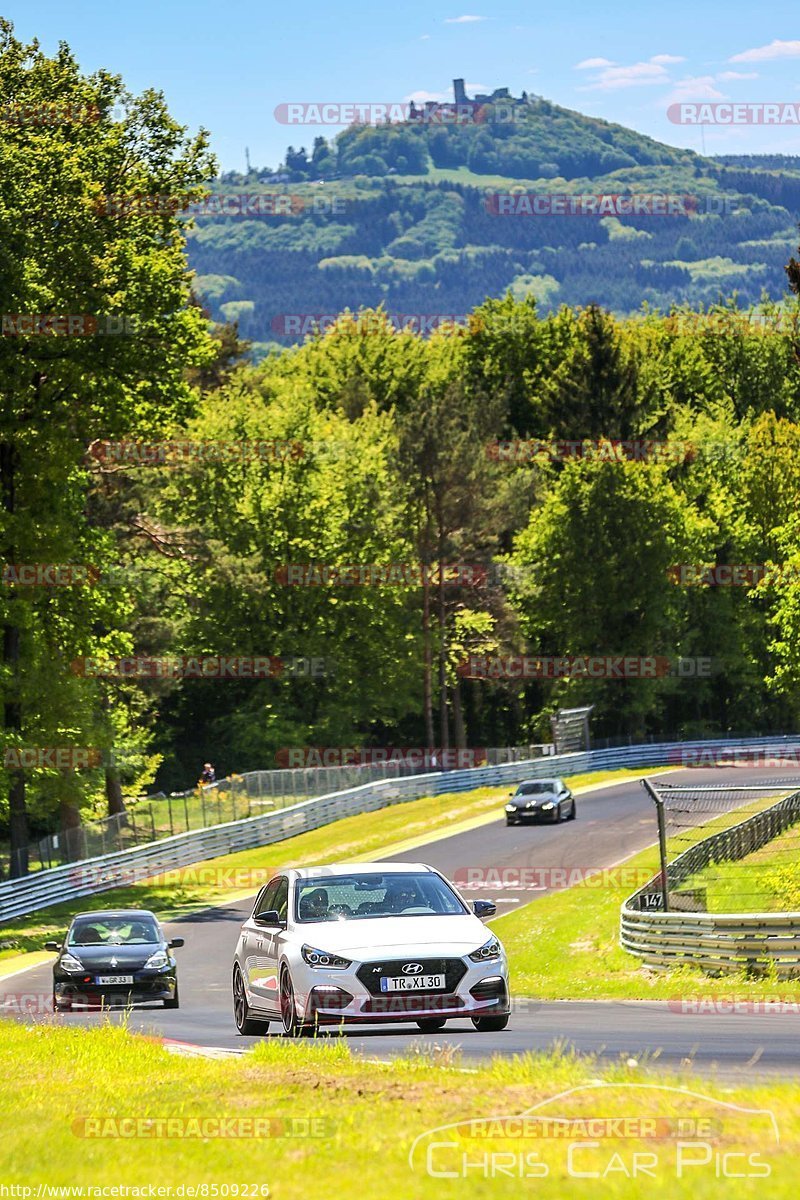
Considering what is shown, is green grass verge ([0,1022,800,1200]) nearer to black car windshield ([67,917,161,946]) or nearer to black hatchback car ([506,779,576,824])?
black car windshield ([67,917,161,946])

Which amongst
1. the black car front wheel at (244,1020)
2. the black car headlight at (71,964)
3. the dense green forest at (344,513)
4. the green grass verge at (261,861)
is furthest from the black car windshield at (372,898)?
the dense green forest at (344,513)

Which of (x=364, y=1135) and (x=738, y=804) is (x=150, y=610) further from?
(x=364, y=1135)

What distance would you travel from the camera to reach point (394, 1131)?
8.06 meters

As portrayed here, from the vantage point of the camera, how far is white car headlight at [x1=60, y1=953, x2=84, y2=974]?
883 inches

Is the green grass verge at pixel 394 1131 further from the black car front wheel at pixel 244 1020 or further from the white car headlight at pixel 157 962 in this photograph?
the white car headlight at pixel 157 962

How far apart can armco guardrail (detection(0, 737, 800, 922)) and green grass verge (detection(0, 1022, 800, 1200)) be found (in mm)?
31388

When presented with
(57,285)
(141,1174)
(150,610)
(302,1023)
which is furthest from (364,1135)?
(150,610)

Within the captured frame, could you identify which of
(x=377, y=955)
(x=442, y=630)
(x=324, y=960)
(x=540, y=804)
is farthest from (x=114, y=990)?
(x=442, y=630)

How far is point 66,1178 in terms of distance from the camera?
777cm

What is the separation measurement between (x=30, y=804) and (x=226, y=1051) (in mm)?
40915

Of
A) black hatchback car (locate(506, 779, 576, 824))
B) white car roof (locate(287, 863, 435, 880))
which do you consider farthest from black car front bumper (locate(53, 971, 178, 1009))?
black hatchback car (locate(506, 779, 576, 824))

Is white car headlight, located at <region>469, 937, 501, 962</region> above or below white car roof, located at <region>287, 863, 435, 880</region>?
below

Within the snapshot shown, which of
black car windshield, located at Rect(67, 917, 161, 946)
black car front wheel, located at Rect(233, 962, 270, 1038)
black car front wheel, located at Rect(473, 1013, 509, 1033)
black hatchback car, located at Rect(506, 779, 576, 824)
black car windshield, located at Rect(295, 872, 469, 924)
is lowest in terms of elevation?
black hatchback car, located at Rect(506, 779, 576, 824)

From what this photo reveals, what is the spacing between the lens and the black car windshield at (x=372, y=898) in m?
14.9
